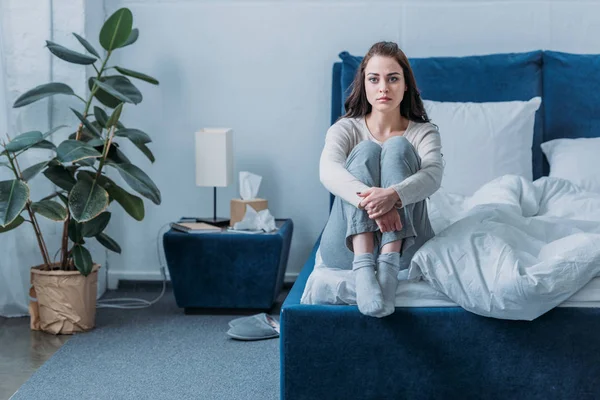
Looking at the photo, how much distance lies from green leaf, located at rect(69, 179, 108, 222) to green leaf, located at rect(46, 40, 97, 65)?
0.52 m

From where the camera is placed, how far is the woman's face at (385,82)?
253cm

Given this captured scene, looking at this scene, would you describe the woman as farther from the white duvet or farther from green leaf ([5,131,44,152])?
green leaf ([5,131,44,152])

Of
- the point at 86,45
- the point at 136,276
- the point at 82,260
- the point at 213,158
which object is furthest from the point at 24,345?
Answer: the point at 86,45

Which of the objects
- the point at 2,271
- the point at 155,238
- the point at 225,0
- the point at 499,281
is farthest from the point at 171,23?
the point at 499,281

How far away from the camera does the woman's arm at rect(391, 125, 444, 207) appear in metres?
2.29

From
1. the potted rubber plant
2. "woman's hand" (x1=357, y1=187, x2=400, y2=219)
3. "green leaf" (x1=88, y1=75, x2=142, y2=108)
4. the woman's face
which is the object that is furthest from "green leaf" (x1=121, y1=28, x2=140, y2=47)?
"woman's hand" (x1=357, y1=187, x2=400, y2=219)

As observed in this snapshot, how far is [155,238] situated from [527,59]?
196cm

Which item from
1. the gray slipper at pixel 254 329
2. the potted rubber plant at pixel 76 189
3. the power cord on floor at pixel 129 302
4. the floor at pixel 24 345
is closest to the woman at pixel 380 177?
the gray slipper at pixel 254 329

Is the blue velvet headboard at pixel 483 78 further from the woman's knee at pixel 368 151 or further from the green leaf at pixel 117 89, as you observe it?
the woman's knee at pixel 368 151

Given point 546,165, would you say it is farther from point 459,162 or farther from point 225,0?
point 225,0

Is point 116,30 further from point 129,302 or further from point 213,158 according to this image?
point 129,302

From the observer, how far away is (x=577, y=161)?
3391 millimetres

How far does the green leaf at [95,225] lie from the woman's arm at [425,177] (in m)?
1.44

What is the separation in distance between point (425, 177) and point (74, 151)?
1.44 metres
